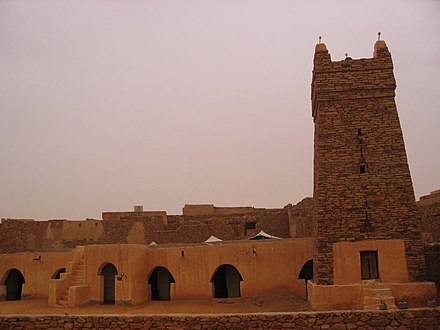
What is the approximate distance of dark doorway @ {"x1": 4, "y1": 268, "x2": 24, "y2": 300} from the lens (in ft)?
77.3

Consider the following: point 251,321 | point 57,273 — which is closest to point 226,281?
point 57,273

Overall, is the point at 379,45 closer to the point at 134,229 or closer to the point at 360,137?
the point at 360,137

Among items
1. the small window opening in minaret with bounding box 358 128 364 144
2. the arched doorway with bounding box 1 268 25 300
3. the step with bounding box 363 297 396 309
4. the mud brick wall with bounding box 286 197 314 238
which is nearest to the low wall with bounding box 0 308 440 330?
the step with bounding box 363 297 396 309

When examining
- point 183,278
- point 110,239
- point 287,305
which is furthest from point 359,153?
point 110,239

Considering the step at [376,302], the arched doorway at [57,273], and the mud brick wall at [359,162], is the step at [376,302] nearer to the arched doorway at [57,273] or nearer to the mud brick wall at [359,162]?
the mud brick wall at [359,162]

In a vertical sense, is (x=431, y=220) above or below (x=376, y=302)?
above

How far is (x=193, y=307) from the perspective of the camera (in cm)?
1727

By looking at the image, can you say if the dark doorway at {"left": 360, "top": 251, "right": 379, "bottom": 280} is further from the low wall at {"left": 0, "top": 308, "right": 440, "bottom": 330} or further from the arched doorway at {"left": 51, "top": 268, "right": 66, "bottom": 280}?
the arched doorway at {"left": 51, "top": 268, "right": 66, "bottom": 280}

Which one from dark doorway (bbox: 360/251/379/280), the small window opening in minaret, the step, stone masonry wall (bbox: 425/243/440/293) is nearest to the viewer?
the step

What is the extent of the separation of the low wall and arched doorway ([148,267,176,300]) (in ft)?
26.6

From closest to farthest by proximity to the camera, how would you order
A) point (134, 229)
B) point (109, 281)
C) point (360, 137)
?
point (360, 137)
point (109, 281)
point (134, 229)

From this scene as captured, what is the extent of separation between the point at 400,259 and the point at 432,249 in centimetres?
338

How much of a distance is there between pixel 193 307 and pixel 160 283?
4910 mm

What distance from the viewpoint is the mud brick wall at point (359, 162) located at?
45.3 feet
